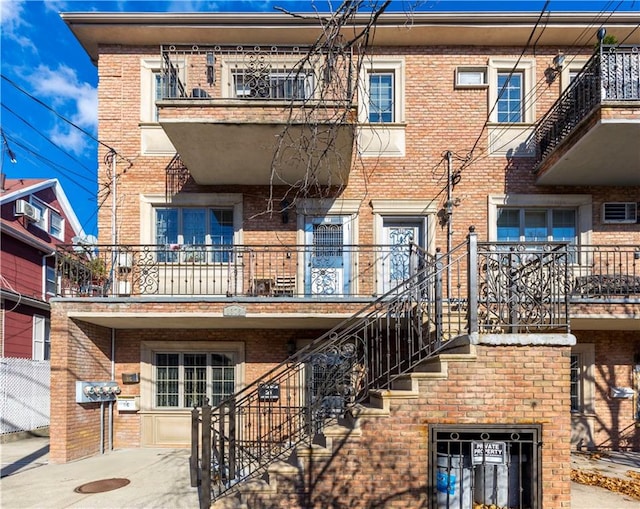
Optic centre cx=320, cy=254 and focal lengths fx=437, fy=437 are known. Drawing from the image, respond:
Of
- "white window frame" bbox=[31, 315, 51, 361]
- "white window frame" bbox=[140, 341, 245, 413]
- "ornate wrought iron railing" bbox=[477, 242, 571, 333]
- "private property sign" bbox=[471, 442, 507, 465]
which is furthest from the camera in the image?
"white window frame" bbox=[31, 315, 51, 361]

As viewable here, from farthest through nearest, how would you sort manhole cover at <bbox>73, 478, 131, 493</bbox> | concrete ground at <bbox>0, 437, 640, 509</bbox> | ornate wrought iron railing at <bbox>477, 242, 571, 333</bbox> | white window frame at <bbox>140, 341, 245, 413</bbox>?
white window frame at <bbox>140, 341, 245, 413</bbox> → manhole cover at <bbox>73, 478, 131, 493</bbox> → concrete ground at <bbox>0, 437, 640, 509</bbox> → ornate wrought iron railing at <bbox>477, 242, 571, 333</bbox>

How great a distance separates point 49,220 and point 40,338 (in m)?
5.21

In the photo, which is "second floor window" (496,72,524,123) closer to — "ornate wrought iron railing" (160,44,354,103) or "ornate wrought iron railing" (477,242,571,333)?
"ornate wrought iron railing" (160,44,354,103)

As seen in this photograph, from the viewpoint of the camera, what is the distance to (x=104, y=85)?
31.8 feet

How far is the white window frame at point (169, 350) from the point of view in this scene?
907 centimetres

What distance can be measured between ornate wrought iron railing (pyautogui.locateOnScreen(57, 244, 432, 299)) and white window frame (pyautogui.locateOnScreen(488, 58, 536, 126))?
12.7ft

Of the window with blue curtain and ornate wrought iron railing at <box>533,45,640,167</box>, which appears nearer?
ornate wrought iron railing at <box>533,45,640,167</box>

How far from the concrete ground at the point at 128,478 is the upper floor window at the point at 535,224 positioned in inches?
175

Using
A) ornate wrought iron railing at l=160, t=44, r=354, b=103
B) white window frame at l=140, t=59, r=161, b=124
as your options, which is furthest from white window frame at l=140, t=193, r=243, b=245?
ornate wrought iron railing at l=160, t=44, r=354, b=103

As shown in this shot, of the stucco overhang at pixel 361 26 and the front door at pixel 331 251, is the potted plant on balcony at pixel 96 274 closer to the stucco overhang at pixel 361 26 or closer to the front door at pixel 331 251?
the front door at pixel 331 251

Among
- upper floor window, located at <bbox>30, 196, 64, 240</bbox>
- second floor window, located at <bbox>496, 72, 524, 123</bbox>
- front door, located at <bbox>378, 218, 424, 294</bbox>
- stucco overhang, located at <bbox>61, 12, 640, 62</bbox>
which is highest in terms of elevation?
stucco overhang, located at <bbox>61, 12, 640, 62</bbox>

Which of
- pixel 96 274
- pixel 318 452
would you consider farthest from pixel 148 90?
pixel 318 452

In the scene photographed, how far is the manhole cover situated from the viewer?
20.6ft

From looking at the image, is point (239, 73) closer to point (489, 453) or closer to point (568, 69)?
point (568, 69)
